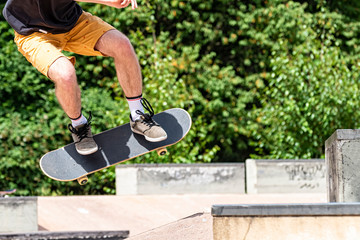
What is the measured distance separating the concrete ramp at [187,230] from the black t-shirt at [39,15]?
179 centimetres

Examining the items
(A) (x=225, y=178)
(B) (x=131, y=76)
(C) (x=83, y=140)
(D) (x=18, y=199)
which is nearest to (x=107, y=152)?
(C) (x=83, y=140)

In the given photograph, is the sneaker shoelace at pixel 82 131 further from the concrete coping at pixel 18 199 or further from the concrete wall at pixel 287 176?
the concrete wall at pixel 287 176

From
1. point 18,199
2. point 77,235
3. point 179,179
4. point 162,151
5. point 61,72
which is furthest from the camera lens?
point 179,179

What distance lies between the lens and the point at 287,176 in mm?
9617

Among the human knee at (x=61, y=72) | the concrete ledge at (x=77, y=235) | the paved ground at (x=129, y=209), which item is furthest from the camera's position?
the paved ground at (x=129, y=209)

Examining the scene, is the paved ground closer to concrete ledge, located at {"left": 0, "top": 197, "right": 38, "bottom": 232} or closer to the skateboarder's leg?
concrete ledge, located at {"left": 0, "top": 197, "right": 38, "bottom": 232}

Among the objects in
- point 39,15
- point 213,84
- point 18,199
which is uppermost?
point 213,84

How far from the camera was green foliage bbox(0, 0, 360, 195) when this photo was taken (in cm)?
1049

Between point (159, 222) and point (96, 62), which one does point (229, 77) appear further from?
point (159, 222)

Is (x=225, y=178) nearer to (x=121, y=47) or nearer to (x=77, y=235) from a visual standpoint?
(x=77, y=235)

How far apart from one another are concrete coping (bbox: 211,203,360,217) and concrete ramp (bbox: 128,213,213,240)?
77 cm

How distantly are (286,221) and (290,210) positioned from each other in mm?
72

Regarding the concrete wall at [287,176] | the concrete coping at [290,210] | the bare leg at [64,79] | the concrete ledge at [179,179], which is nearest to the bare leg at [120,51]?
the bare leg at [64,79]

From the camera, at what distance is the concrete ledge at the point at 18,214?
7.27 meters
